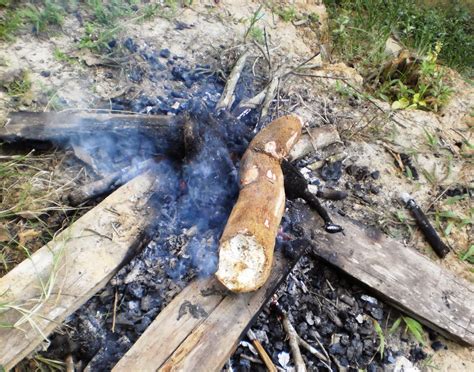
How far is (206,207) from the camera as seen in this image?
2412mm

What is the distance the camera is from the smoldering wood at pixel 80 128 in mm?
2498

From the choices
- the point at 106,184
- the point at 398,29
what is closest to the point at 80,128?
the point at 106,184

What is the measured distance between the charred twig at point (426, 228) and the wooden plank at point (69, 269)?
6.64ft

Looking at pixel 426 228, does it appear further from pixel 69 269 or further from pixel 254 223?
pixel 69 269

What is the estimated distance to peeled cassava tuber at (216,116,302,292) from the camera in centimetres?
190

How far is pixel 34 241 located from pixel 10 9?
104 inches

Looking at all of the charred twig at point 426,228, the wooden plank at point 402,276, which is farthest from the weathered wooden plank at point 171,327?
the charred twig at point 426,228

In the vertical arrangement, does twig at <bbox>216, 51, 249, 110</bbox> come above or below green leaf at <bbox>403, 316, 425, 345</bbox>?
above

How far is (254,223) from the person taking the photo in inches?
76.4

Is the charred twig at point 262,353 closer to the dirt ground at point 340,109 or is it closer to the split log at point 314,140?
the dirt ground at point 340,109

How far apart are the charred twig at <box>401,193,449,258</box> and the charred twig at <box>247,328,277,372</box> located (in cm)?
157

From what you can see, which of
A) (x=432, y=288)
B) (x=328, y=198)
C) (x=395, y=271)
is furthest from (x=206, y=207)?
(x=432, y=288)

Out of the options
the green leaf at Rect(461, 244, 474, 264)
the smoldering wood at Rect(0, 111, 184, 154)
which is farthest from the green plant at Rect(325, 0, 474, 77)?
the smoldering wood at Rect(0, 111, 184, 154)

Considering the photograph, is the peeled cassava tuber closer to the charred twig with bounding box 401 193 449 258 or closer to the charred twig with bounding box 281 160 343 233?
the charred twig with bounding box 281 160 343 233
